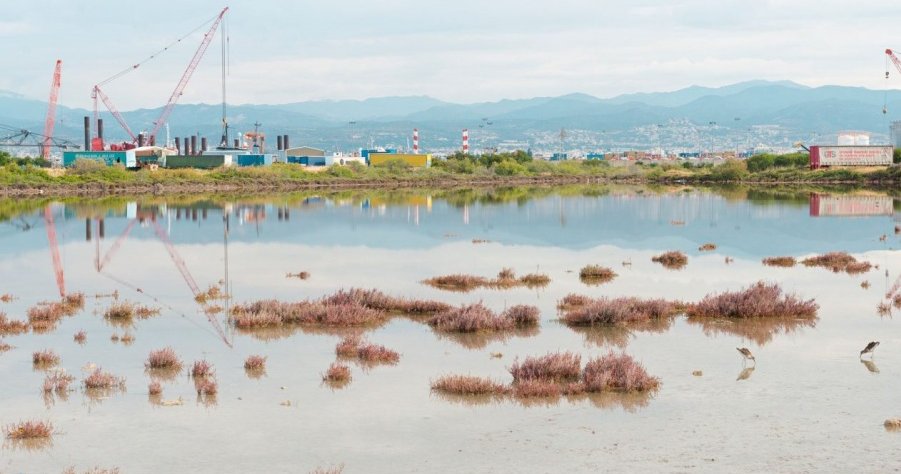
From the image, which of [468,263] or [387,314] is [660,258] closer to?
[468,263]

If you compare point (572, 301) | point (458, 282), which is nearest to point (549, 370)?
point (572, 301)

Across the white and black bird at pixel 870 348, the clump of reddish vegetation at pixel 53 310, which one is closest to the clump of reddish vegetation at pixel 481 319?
the white and black bird at pixel 870 348

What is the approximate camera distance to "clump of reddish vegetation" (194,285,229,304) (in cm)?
2581

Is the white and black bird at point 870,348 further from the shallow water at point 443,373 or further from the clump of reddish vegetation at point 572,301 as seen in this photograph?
the clump of reddish vegetation at point 572,301

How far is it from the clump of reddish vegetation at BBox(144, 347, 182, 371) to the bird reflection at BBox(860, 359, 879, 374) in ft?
36.1

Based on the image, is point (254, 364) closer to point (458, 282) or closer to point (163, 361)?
point (163, 361)

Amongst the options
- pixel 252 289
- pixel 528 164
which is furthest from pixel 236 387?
pixel 528 164

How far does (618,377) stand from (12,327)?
12301 mm

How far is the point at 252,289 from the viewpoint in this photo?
92.7 ft

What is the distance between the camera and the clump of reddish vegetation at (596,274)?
30047mm

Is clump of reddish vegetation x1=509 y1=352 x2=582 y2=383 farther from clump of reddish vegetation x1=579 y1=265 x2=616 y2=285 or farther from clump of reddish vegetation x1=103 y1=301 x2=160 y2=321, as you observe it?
clump of reddish vegetation x1=579 y1=265 x2=616 y2=285

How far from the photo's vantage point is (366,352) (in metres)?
18.4

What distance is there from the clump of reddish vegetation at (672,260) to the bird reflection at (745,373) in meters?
16.3

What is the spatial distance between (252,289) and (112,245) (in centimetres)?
1653
